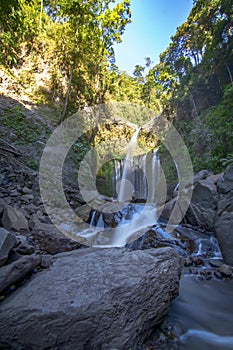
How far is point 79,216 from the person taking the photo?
583 centimetres

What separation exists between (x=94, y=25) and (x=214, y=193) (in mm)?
10407

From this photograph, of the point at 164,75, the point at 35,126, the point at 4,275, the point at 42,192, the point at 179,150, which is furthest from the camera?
the point at 164,75

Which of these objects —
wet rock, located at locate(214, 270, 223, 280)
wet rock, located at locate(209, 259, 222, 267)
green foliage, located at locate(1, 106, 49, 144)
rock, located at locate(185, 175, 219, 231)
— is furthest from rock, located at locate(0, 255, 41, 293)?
green foliage, located at locate(1, 106, 49, 144)

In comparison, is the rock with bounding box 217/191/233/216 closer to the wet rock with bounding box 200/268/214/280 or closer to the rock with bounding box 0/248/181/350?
the wet rock with bounding box 200/268/214/280

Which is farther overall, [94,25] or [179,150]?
[179,150]

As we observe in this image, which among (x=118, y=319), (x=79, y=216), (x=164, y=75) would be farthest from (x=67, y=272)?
(x=164, y=75)

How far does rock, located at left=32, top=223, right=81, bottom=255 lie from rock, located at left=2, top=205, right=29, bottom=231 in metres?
0.24

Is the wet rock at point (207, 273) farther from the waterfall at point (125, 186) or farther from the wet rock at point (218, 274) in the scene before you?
the waterfall at point (125, 186)

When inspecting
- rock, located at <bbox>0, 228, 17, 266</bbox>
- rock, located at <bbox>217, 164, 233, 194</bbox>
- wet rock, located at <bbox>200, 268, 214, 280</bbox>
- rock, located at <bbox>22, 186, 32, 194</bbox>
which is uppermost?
rock, located at <bbox>22, 186, 32, 194</bbox>

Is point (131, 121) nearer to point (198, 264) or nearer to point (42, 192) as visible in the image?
point (42, 192)

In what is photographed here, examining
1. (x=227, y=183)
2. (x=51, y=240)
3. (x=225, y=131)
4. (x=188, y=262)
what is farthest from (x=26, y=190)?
(x=225, y=131)

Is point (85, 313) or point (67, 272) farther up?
point (67, 272)

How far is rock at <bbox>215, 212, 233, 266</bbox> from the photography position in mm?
3941

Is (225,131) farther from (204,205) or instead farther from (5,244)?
(5,244)
